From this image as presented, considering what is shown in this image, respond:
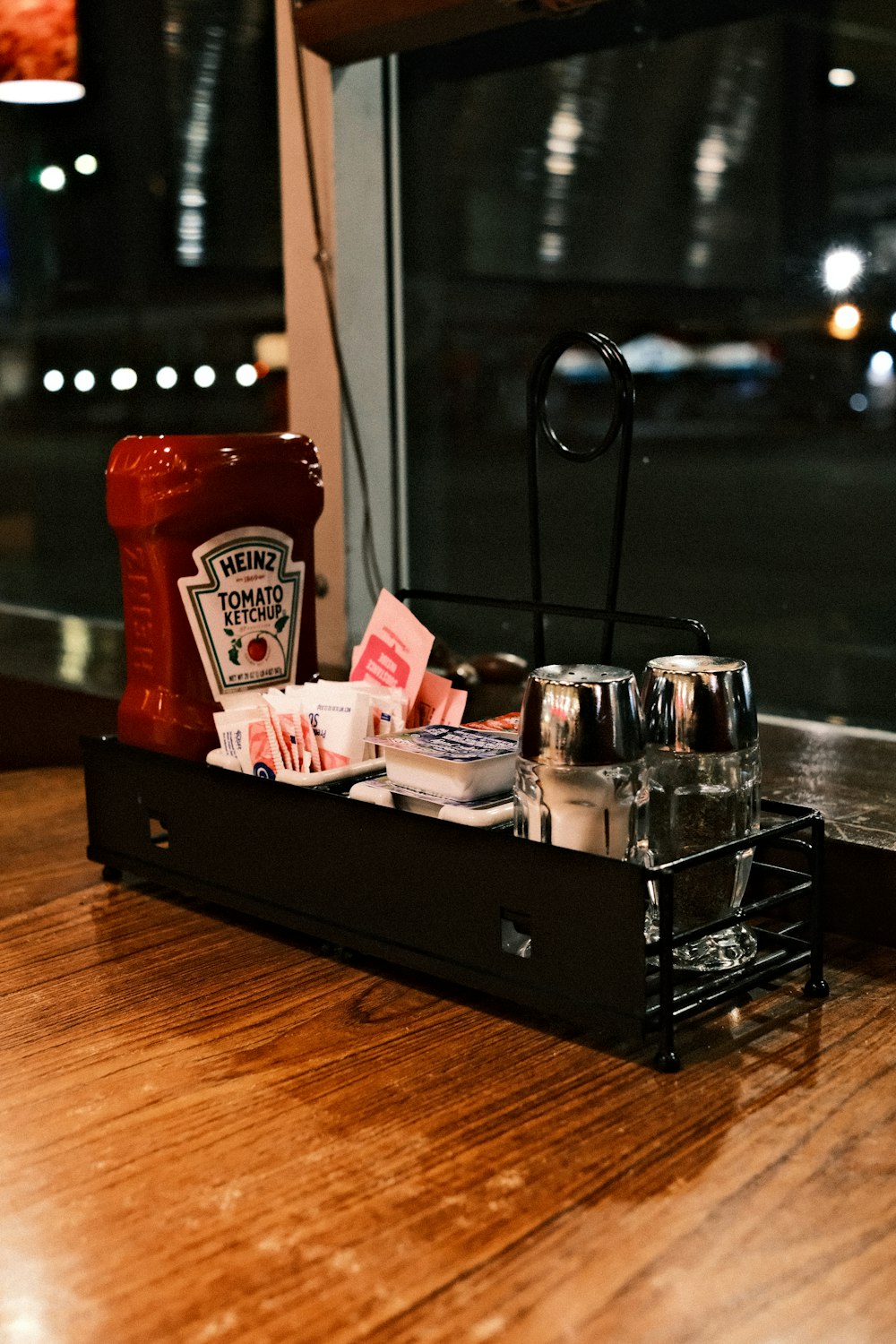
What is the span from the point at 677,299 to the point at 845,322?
308 millimetres

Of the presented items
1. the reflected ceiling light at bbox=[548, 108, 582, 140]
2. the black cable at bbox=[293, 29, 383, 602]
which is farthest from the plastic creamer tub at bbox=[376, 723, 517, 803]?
the reflected ceiling light at bbox=[548, 108, 582, 140]

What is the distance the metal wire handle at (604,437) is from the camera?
102 centimetres

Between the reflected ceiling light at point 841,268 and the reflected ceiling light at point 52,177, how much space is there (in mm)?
1545

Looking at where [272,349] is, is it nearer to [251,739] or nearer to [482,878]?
[251,739]

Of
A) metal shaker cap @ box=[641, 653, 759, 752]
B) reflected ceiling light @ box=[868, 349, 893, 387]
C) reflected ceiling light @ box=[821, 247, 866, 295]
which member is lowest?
metal shaker cap @ box=[641, 653, 759, 752]

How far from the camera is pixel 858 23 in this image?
5.05 ft

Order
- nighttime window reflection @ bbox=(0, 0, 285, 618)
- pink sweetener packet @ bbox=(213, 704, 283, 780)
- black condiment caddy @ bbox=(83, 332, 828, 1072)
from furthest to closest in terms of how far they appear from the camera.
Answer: nighttime window reflection @ bbox=(0, 0, 285, 618), pink sweetener packet @ bbox=(213, 704, 283, 780), black condiment caddy @ bbox=(83, 332, 828, 1072)

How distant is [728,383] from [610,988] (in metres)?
1.32

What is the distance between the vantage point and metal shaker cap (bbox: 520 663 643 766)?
2.82ft

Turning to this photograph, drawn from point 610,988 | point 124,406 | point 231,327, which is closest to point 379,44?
point 231,327

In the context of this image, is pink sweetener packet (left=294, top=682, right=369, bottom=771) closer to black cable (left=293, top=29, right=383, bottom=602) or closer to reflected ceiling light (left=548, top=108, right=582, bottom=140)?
black cable (left=293, top=29, right=383, bottom=602)

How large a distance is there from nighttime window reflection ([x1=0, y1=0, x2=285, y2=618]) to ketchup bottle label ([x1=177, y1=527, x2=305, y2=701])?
97 centimetres

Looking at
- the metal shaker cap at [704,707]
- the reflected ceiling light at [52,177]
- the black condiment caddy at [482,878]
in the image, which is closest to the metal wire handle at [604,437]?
the black condiment caddy at [482,878]

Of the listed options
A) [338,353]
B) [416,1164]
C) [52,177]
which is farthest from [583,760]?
[52,177]
